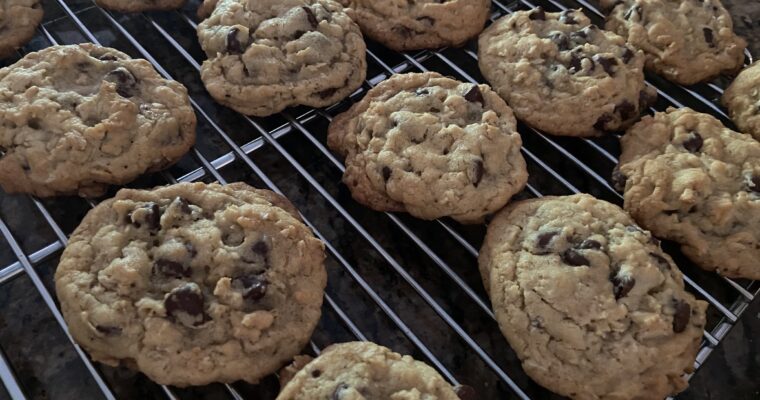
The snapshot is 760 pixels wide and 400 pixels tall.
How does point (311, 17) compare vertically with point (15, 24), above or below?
above

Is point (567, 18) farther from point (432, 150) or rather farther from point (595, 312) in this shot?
point (595, 312)

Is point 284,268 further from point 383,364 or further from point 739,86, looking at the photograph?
point 739,86

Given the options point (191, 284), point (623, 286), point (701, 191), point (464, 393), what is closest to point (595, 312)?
point (623, 286)

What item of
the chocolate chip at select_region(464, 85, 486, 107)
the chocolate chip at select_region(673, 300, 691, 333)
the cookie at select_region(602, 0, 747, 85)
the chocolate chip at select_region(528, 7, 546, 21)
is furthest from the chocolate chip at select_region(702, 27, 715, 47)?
the chocolate chip at select_region(673, 300, 691, 333)

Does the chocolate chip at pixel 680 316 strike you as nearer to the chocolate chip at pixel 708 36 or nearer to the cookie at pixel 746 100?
the cookie at pixel 746 100

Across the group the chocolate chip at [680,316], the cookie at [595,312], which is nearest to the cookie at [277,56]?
the cookie at [595,312]

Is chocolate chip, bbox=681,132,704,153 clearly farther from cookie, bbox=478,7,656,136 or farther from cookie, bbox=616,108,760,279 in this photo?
cookie, bbox=478,7,656,136
